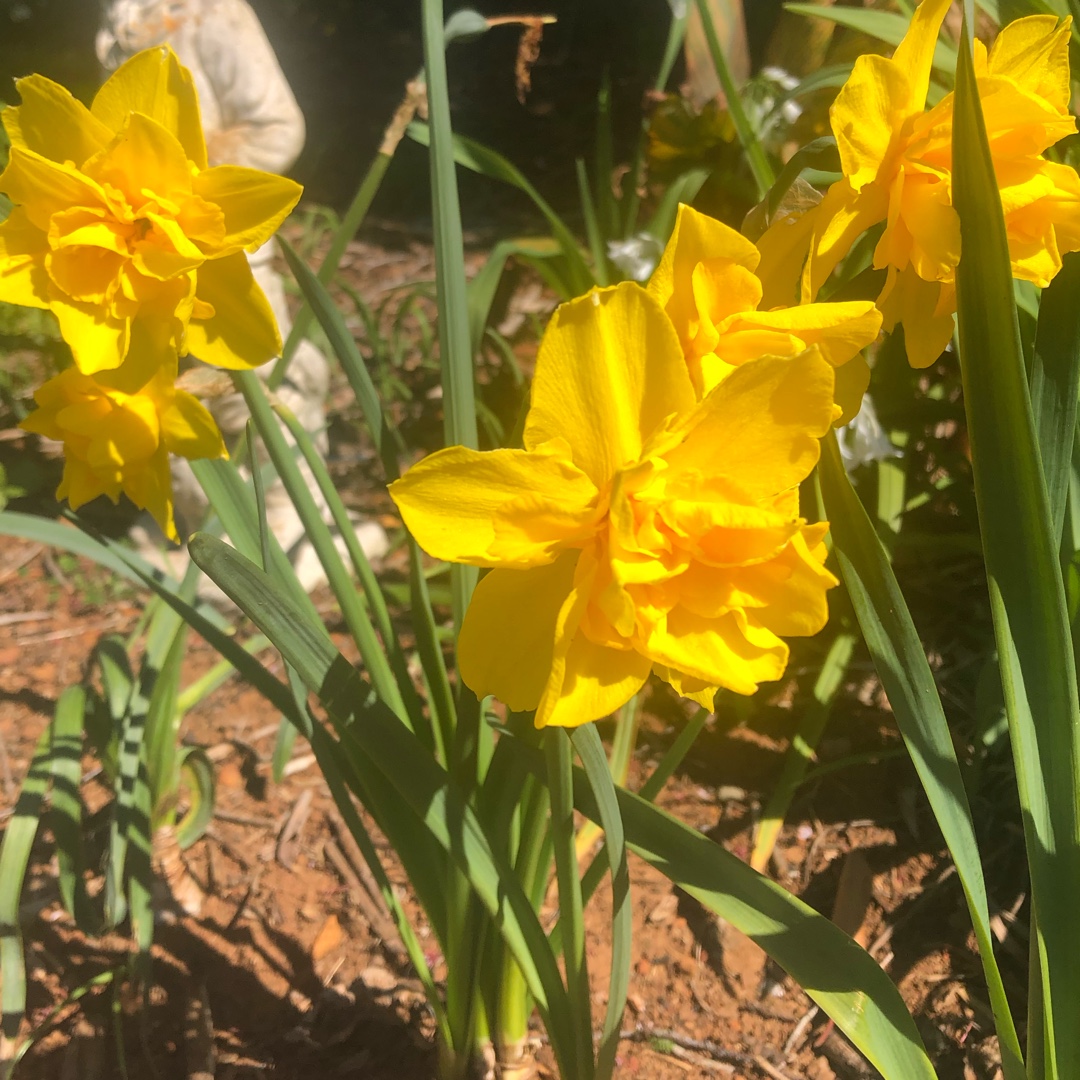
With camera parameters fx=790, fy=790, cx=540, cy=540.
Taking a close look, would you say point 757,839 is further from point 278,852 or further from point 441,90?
point 441,90

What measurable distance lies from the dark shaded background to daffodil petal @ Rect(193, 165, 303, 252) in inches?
99.4

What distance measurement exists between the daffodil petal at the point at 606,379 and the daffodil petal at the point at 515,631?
7 centimetres

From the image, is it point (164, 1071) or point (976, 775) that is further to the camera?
point (976, 775)

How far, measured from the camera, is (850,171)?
50cm

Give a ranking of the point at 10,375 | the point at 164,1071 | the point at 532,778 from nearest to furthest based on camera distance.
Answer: the point at 532,778 → the point at 164,1071 → the point at 10,375

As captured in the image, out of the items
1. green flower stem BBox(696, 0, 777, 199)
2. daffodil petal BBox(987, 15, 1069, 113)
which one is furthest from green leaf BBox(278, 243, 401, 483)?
green flower stem BBox(696, 0, 777, 199)

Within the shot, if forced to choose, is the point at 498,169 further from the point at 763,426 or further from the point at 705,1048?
the point at 705,1048

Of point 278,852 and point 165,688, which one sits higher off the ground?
point 165,688

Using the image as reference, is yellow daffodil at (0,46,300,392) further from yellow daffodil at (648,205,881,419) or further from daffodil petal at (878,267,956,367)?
daffodil petal at (878,267,956,367)

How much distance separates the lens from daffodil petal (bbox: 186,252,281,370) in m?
0.61

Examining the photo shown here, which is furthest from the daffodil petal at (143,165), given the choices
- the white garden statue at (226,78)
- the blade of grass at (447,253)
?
the white garden statue at (226,78)

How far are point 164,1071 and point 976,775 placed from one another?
1147 millimetres

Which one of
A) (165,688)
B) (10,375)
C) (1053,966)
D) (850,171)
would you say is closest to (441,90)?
(850,171)

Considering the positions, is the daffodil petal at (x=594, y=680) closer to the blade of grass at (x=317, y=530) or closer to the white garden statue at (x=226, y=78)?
the blade of grass at (x=317, y=530)
